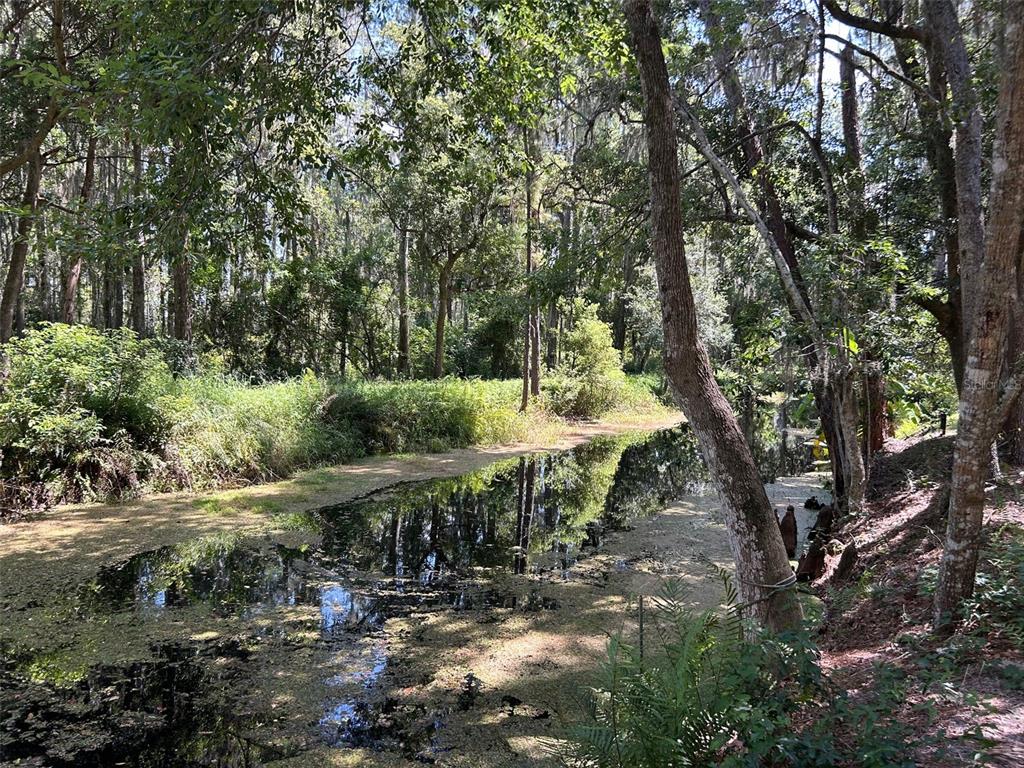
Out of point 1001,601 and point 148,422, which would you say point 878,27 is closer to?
point 1001,601

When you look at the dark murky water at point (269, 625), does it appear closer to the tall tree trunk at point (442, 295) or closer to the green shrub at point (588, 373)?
the tall tree trunk at point (442, 295)

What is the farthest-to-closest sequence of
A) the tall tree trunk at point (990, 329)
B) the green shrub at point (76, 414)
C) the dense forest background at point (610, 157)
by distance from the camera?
the green shrub at point (76, 414) → the dense forest background at point (610, 157) → the tall tree trunk at point (990, 329)

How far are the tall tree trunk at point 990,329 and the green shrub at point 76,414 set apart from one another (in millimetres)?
8138

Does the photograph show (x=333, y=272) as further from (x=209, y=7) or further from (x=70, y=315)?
(x=209, y=7)

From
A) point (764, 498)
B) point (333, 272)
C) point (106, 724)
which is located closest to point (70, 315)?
point (333, 272)

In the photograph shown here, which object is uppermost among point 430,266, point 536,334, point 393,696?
point 430,266

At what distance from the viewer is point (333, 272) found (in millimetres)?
17734

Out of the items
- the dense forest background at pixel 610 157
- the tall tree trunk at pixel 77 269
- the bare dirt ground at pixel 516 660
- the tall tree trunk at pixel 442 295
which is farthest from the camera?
the tall tree trunk at pixel 442 295

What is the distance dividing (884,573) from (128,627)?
219 inches

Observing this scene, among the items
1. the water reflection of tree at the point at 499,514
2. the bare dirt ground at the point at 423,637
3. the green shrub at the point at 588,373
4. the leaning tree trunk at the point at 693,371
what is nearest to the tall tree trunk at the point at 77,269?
the bare dirt ground at the point at 423,637

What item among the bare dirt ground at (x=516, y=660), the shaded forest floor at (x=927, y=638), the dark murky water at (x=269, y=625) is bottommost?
the bare dirt ground at (x=516, y=660)

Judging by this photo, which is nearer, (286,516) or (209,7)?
(209,7)

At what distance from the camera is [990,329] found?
2.83 metres

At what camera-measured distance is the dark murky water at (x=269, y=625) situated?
129 inches
